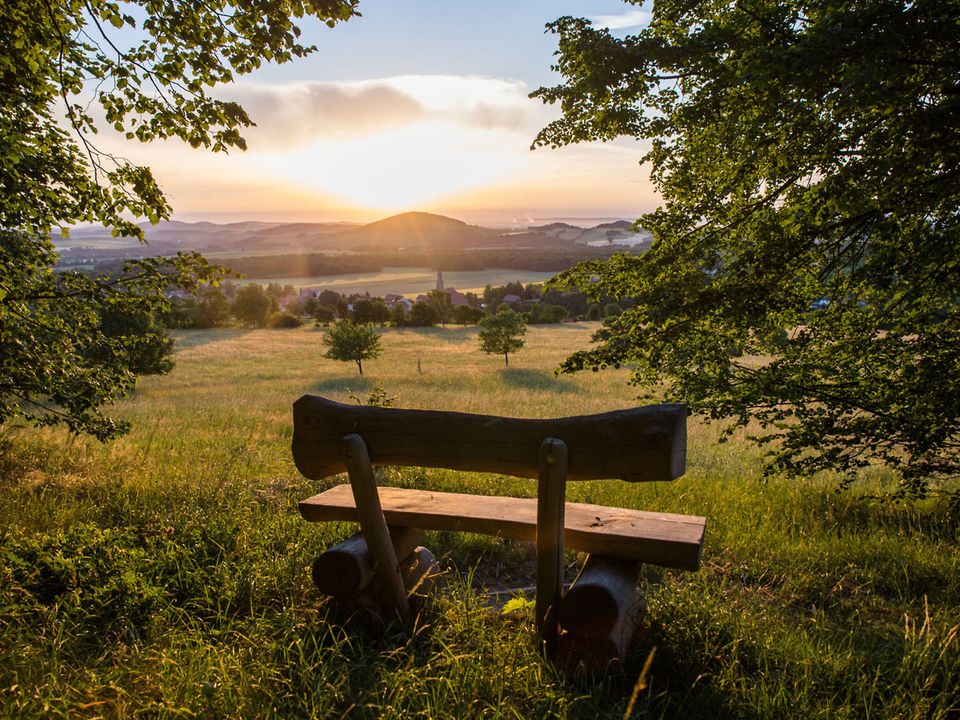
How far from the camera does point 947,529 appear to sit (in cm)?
510

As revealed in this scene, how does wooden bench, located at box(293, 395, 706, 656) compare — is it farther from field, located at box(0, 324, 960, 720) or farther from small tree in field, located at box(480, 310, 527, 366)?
small tree in field, located at box(480, 310, 527, 366)

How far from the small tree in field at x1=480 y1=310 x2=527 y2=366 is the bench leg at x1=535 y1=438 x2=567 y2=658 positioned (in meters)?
33.1

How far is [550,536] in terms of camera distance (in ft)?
8.97

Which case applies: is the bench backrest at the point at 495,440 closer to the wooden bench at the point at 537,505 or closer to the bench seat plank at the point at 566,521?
the wooden bench at the point at 537,505

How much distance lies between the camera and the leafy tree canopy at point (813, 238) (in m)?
3.66

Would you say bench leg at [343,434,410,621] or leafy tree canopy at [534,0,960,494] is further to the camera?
leafy tree canopy at [534,0,960,494]

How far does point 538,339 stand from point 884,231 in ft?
154

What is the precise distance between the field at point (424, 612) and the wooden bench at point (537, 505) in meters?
0.27

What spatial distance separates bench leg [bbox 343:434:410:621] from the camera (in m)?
3.05

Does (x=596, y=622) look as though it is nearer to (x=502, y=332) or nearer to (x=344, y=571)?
(x=344, y=571)

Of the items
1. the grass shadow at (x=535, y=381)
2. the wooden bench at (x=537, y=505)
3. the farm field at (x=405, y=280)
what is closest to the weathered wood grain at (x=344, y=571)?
the wooden bench at (x=537, y=505)

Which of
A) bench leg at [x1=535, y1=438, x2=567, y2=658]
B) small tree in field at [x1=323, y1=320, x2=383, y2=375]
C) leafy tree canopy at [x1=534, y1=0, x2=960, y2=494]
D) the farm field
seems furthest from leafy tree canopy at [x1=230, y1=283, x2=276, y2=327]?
bench leg at [x1=535, y1=438, x2=567, y2=658]

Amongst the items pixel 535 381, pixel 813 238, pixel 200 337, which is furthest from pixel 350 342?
pixel 813 238

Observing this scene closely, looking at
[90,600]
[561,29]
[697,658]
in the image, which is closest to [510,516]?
[697,658]
